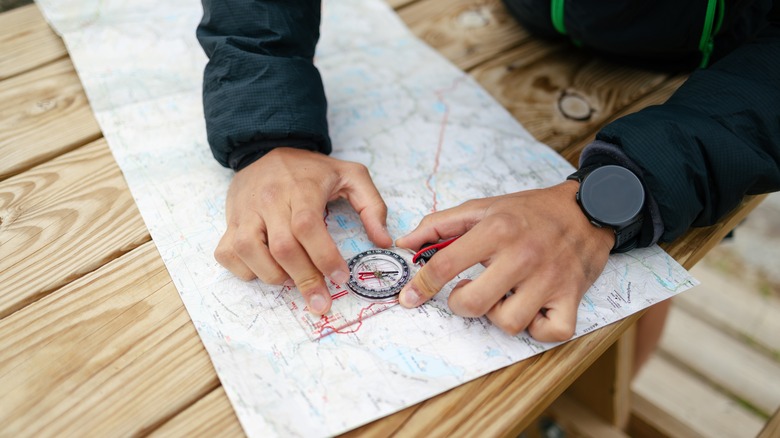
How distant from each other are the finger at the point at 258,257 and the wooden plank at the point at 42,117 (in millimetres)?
450

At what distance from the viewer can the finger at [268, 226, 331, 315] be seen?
Answer: 792mm

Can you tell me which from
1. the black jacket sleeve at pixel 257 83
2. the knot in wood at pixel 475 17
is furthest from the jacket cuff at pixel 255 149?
the knot in wood at pixel 475 17

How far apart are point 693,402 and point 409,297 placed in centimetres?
129

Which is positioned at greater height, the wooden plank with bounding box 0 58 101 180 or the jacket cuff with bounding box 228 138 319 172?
the jacket cuff with bounding box 228 138 319 172

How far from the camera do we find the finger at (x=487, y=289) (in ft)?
2.50

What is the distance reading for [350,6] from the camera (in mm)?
1459

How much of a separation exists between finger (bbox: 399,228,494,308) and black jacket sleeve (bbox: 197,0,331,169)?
33 centimetres

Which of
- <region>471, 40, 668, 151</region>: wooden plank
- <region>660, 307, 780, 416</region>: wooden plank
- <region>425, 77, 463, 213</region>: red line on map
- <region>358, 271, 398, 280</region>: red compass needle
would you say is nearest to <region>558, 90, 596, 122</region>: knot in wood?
<region>471, 40, 668, 151</region>: wooden plank

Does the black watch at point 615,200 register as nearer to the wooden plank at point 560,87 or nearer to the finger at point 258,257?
the wooden plank at point 560,87

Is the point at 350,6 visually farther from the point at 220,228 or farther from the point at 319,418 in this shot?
the point at 319,418

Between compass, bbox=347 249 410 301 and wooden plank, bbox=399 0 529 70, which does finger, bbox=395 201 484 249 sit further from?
wooden plank, bbox=399 0 529 70

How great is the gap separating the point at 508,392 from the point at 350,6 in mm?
1065

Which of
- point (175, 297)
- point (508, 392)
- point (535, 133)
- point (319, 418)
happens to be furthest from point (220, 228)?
point (535, 133)

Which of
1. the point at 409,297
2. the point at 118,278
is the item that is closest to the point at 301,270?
the point at 409,297
